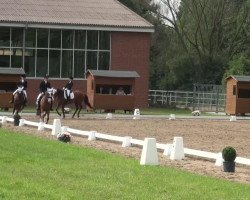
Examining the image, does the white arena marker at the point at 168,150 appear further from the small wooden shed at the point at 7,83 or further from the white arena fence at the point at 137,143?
the small wooden shed at the point at 7,83

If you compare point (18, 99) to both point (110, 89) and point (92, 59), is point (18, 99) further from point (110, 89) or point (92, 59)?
point (92, 59)

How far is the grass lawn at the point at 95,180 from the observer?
11242mm

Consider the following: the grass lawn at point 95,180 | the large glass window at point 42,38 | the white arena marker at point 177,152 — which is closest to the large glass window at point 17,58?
the large glass window at point 42,38

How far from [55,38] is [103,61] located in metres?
4.20

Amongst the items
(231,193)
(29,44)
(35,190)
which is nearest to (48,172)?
(35,190)

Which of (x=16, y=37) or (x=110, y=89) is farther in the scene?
(x=16, y=37)

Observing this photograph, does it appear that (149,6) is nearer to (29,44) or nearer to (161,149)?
(29,44)

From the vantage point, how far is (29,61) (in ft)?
177

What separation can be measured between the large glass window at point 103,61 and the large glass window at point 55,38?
11.2 ft

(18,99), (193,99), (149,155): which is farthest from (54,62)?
(149,155)

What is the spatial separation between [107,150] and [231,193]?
8273 mm

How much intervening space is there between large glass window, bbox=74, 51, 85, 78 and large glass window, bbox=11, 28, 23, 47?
4345mm

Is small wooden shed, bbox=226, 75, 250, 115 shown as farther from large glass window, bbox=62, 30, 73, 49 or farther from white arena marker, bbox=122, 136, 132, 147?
white arena marker, bbox=122, 136, 132, 147

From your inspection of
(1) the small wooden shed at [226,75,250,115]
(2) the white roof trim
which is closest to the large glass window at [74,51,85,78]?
(2) the white roof trim
